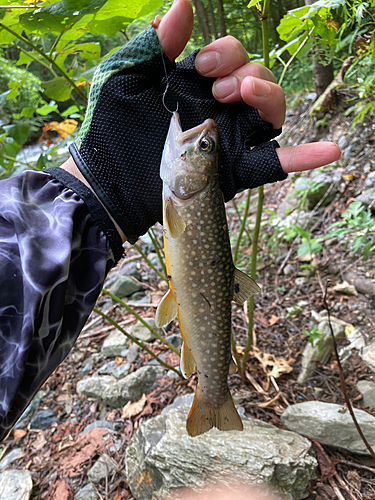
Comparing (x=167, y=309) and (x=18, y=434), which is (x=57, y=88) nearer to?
(x=167, y=309)

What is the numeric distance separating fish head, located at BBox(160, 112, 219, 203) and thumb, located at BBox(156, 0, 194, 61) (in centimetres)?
32

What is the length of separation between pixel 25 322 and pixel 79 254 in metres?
0.43

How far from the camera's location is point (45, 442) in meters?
3.36

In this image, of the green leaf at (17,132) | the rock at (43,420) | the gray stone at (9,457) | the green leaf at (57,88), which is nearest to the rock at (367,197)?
the green leaf at (57,88)

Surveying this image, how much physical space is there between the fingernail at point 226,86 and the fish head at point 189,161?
0.24 m

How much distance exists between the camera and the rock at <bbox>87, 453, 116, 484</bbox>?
9.34 ft

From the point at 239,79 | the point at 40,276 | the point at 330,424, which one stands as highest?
the point at 239,79

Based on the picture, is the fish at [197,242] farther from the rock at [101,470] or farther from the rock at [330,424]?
the rock at [101,470]

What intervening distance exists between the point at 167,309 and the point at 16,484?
7.78ft

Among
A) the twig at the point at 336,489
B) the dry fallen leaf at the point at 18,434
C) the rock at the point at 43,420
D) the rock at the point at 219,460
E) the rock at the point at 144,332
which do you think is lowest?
the rock at the point at 144,332

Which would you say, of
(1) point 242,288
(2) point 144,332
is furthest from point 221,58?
(2) point 144,332

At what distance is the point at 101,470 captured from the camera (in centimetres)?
289

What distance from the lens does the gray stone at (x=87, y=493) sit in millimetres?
2736

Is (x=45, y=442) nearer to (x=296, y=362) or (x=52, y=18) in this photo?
(x=296, y=362)
